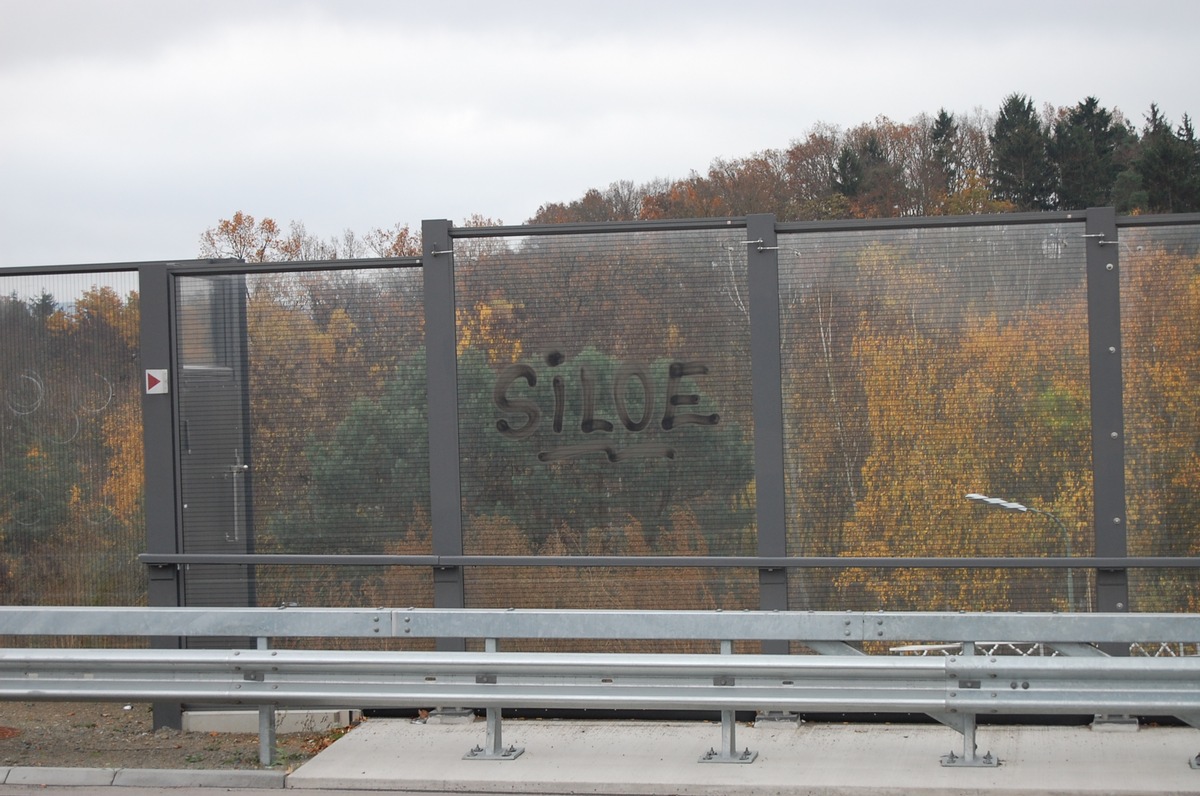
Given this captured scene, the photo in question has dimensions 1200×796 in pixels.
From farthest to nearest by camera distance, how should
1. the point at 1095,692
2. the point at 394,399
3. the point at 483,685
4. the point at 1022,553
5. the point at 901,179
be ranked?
the point at 901,179 → the point at 394,399 → the point at 1022,553 → the point at 483,685 → the point at 1095,692

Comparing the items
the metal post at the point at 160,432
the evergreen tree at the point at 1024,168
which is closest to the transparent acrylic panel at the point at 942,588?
the metal post at the point at 160,432

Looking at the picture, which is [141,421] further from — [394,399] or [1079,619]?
[1079,619]

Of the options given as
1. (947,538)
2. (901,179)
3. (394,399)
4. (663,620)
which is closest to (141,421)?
(394,399)

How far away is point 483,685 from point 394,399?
1.95 metres

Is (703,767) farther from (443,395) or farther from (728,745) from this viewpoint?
(443,395)

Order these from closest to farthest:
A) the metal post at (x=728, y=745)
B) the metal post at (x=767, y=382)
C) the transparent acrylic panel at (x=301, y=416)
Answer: the metal post at (x=728, y=745) < the metal post at (x=767, y=382) < the transparent acrylic panel at (x=301, y=416)

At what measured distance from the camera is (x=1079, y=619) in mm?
5844

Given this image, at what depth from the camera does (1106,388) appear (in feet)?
21.5

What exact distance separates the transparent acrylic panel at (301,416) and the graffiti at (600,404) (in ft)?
1.84

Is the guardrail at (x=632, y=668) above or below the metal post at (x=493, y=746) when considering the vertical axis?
above

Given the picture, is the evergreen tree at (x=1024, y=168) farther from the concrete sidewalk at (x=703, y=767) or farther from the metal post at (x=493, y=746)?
the metal post at (x=493, y=746)

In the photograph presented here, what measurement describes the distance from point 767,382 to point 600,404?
95cm

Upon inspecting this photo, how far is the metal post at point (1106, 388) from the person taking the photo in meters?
6.55

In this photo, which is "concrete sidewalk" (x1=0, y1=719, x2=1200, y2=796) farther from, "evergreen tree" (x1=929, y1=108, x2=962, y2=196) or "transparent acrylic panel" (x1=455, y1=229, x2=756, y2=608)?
"evergreen tree" (x1=929, y1=108, x2=962, y2=196)
